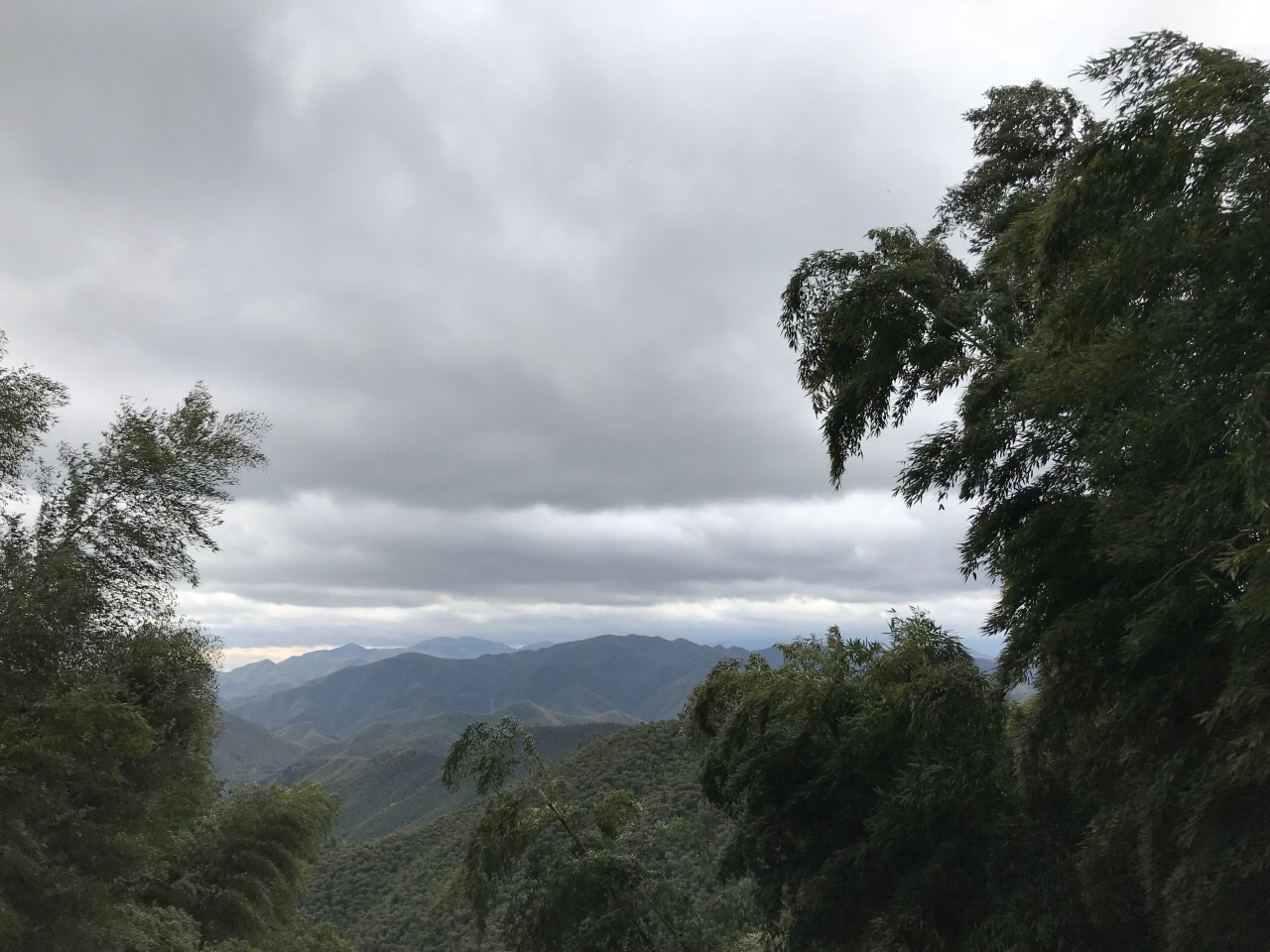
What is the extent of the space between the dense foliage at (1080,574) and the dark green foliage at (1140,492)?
0.02 meters

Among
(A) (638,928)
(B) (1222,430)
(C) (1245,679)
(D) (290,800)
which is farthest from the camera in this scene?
(D) (290,800)

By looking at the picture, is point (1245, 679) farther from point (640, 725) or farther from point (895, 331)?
point (640, 725)

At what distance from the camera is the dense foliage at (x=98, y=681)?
7.63 meters

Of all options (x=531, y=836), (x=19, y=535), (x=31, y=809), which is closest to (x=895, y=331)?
(x=531, y=836)

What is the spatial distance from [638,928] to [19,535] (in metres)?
8.44

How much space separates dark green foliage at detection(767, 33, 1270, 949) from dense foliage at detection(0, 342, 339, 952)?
8.69 meters

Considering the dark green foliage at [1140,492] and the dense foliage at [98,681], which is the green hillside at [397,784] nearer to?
the dense foliage at [98,681]

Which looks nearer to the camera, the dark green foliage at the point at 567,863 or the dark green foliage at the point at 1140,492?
the dark green foliage at the point at 1140,492

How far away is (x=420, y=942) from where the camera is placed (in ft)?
98.3

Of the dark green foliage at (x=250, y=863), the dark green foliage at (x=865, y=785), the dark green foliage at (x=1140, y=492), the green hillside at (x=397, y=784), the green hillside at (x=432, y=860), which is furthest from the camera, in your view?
the green hillside at (x=397, y=784)

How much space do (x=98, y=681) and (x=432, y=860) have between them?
41.2 metres

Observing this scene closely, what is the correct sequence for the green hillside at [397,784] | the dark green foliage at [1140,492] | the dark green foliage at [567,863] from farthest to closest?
the green hillside at [397,784] < the dark green foliage at [567,863] < the dark green foliage at [1140,492]

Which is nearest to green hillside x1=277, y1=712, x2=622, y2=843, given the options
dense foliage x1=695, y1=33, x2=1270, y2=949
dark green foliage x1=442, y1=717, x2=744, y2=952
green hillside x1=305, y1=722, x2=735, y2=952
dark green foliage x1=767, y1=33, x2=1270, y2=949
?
green hillside x1=305, y1=722, x2=735, y2=952

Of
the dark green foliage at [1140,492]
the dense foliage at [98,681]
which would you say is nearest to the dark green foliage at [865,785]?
the dark green foliage at [1140,492]
